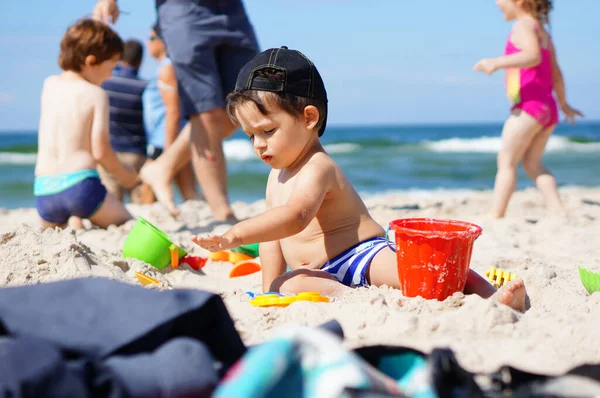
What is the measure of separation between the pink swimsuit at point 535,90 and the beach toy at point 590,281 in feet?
8.48

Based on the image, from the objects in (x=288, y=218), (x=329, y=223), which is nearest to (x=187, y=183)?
(x=329, y=223)

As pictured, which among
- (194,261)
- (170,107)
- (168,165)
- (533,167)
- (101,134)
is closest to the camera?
(194,261)

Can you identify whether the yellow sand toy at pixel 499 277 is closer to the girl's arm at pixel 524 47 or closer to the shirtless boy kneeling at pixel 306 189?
the shirtless boy kneeling at pixel 306 189

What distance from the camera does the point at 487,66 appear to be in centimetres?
488

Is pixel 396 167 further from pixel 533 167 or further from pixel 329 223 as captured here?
pixel 329 223

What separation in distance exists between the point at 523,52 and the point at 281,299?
3542mm

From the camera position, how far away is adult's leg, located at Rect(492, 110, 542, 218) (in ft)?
17.1

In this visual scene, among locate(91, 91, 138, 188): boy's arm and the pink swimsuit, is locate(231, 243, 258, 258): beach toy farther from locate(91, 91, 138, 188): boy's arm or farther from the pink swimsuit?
the pink swimsuit

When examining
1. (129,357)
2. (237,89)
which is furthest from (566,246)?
(129,357)

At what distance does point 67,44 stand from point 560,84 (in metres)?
3.92

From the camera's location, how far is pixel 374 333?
2041 millimetres

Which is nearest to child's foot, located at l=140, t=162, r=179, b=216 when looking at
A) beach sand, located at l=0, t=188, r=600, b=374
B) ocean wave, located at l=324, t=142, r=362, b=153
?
beach sand, located at l=0, t=188, r=600, b=374

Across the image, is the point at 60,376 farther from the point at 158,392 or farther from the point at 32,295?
the point at 32,295

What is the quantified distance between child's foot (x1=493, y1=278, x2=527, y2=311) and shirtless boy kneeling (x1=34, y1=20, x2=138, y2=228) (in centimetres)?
293
